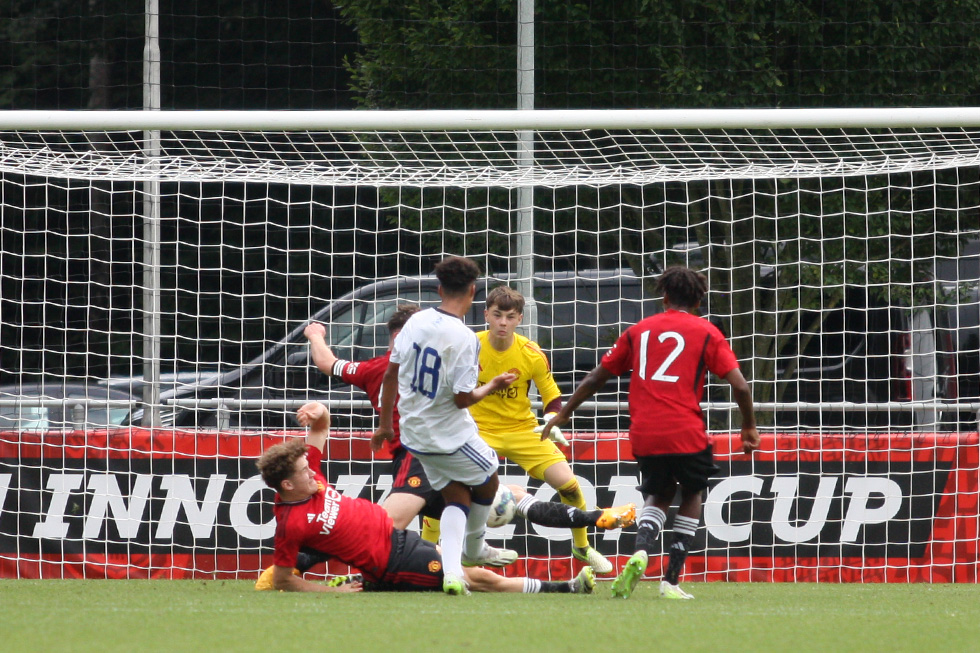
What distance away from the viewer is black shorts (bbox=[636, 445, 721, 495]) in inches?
216

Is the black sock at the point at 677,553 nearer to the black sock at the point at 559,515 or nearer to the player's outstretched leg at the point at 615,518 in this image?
the player's outstretched leg at the point at 615,518

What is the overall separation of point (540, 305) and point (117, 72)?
277 inches

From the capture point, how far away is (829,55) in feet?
35.7

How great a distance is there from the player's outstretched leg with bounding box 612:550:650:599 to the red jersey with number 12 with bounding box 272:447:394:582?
1121mm

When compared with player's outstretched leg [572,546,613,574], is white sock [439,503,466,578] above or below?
above

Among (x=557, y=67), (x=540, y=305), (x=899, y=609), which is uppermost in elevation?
(x=557, y=67)

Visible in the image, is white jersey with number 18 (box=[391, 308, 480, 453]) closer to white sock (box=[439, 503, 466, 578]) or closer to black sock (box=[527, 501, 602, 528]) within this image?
white sock (box=[439, 503, 466, 578])

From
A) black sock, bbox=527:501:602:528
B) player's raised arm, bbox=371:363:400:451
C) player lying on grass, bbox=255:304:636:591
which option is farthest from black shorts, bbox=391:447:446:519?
black sock, bbox=527:501:602:528

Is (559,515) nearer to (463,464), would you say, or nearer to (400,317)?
(463,464)

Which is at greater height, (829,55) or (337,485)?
(829,55)

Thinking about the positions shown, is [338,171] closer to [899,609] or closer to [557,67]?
[557,67]

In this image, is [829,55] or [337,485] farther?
[829,55]

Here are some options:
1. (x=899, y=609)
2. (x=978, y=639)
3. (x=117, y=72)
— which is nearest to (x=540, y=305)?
A: (x=899, y=609)

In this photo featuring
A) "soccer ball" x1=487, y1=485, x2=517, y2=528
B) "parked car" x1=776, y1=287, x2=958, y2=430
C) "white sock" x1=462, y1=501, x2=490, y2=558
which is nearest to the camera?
"white sock" x1=462, y1=501, x2=490, y2=558
